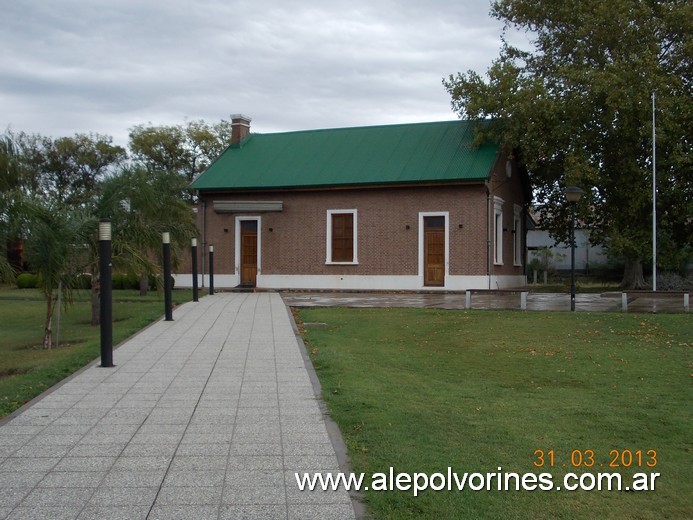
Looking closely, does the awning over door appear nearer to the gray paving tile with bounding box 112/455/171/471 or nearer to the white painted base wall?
the white painted base wall

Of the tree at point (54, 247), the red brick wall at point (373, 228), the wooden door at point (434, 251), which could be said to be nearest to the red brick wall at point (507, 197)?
the red brick wall at point (373, 228)

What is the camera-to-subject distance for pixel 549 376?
9609mm

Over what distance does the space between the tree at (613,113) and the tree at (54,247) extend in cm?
1758

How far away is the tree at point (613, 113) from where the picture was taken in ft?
86.9

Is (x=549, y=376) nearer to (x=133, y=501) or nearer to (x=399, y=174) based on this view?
(x=133, y=501)

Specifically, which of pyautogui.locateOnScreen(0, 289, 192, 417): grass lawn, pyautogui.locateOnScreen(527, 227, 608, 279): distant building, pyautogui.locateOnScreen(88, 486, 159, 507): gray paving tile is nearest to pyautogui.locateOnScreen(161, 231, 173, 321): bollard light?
pyautogui.locateOnScreen(0, 289, 192, 417): grass lawn

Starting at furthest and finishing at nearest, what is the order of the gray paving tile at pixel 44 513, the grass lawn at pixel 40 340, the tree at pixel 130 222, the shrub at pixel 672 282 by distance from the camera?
the shrub at pixel 672 282, the tree at pixel 130 222, the grass lawn at pixel 40 340, the gray paving tile at pixel 44 513

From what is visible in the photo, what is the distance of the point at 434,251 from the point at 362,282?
3192 millimetres

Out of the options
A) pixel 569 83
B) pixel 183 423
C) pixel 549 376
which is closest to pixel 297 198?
pixel 569 83

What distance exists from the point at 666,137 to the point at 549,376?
18812 mm

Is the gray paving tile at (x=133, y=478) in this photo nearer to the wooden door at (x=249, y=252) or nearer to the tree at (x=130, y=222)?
the tree at (x=130, y=222)

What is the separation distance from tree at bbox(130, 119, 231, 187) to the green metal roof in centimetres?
1842

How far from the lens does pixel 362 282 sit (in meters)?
30.5

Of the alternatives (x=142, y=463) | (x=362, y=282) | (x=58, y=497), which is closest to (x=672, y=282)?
(x=362, y=282)
